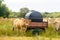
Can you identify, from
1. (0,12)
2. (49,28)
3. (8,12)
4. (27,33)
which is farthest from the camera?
(8,12)

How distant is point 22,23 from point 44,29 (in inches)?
70.4

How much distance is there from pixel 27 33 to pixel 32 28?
0.78m

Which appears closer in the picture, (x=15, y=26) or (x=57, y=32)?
(x=57, y=32)

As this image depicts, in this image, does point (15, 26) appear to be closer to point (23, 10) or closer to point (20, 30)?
point (20, 30)

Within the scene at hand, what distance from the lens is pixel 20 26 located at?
48.4 feet

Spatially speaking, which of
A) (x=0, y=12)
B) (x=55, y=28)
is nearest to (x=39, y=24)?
(x=55, y=28)

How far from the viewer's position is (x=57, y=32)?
13.8 meters

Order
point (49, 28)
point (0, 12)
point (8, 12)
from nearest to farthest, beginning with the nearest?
1. point (49, 28)
2. point (0, 12)
3. point (8, 12)

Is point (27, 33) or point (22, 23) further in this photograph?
point (22, 23)

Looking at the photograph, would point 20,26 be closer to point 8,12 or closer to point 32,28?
point 32,28

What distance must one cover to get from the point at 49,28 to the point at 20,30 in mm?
2067

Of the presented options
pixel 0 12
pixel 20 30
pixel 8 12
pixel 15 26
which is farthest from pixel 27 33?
pixel 8 12

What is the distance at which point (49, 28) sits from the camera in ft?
47.2

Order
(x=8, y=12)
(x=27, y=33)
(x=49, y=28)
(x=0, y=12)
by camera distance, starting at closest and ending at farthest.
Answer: (x=27, y=33) < (x=49, y=28) < (x=0, y=12) < (x=8, y=12)
